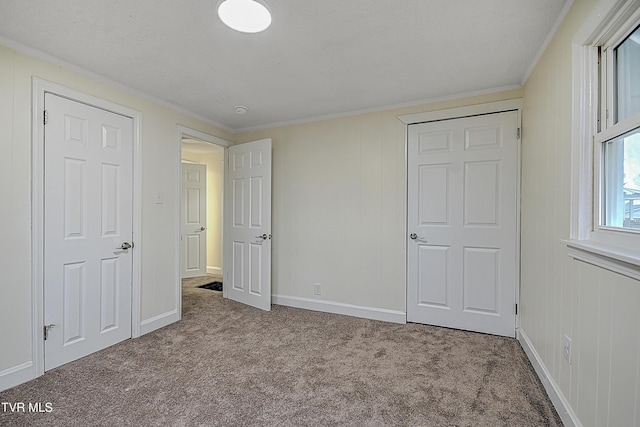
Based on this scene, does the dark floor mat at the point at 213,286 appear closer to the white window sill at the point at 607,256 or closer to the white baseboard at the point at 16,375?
the white baseboard at the point at 16,375

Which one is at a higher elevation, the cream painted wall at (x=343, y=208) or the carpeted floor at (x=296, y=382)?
the cream painted wall at (x=343, y=208)

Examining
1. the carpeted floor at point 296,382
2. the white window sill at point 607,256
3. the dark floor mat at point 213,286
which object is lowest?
the dark floor mat at point 213,286

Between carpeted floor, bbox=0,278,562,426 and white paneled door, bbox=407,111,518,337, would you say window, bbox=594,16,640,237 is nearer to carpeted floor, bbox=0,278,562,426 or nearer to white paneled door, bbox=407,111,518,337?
carpeted floor, bbox=0,278,562,426

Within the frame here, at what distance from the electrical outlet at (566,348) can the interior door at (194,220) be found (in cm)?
507

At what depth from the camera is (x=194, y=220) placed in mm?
5277

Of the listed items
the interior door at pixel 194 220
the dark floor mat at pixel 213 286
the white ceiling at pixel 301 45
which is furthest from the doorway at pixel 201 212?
the white ceiling at pixel 301 45

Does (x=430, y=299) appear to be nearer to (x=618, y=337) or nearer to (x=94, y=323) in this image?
(x=618, y=337)

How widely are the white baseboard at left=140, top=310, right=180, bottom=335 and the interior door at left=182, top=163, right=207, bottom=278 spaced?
7.26ft

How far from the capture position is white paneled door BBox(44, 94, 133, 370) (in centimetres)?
216

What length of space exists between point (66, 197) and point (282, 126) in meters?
2.25

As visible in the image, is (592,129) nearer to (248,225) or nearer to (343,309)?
(343,309)

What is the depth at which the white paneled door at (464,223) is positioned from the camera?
2689 mm

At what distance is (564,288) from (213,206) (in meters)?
5.31

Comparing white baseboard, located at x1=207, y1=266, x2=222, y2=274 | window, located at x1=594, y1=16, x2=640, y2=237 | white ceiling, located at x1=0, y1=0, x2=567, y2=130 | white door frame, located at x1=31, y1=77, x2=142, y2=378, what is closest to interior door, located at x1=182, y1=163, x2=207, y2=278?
white baseboard, located at x1=207, y1=266, x2=222, y2=274
